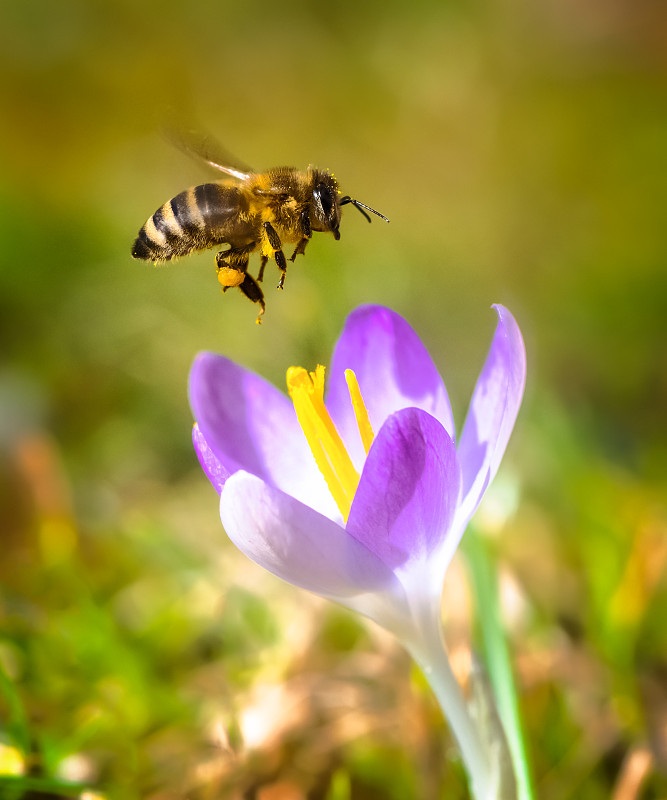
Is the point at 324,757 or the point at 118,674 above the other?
the point at 118,674

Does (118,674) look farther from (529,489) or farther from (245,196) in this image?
(529,489)

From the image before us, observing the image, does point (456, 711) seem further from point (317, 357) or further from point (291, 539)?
point (317, 357)

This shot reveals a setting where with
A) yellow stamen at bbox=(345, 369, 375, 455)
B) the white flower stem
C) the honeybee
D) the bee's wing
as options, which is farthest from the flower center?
the bee's wing

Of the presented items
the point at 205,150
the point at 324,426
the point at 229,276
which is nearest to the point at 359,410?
the point at 324,426

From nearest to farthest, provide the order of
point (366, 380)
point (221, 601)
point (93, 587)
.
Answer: point (366, 380) → point (221, 601) → point (93, 587)

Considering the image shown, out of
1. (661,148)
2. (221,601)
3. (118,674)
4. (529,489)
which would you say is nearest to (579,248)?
(661,148)

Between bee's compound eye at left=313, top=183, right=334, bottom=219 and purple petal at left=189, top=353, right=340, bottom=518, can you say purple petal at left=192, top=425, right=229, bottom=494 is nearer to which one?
purple petal at left=189, top=353, right=340, bottom=518
